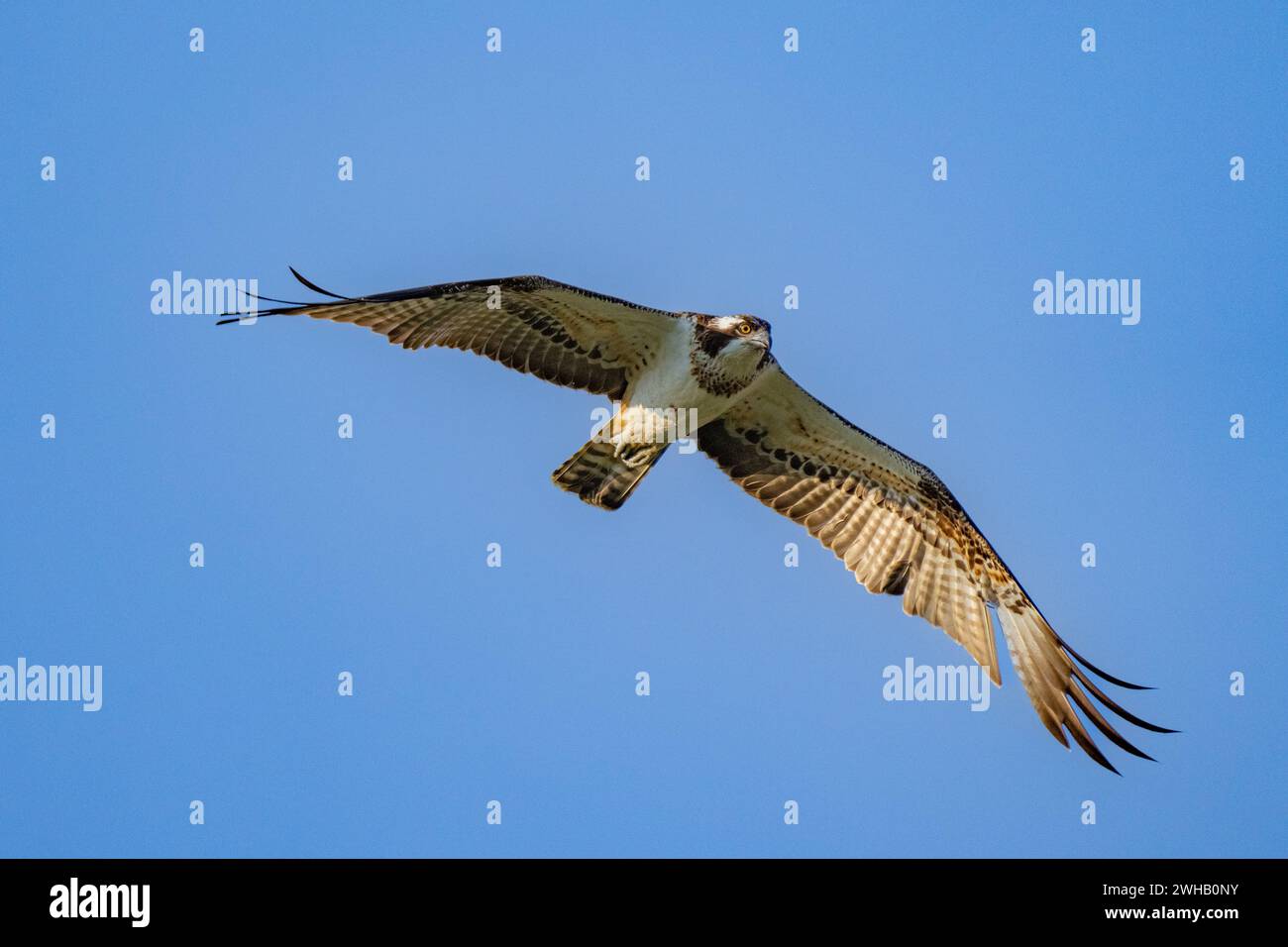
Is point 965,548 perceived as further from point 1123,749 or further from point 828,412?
point 1123,749

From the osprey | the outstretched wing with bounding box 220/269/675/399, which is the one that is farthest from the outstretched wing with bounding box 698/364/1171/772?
the outstretched wing with bounding box 220/269/675/399

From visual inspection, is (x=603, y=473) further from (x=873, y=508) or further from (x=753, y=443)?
(x=873, y=508)

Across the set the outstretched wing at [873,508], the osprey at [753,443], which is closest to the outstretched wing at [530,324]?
the osprey at [753,443]

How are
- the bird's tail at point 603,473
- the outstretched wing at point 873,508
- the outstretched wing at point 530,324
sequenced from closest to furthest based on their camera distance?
the outstretched wing at point 530,324 < the bird's tail at point 603,473 < the outstretched wing at point 873,508

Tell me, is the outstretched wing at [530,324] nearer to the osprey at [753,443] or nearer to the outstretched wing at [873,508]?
A: the osprey at [753,443]

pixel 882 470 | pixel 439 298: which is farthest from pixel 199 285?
pixel 882 470

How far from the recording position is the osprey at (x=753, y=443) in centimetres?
1148

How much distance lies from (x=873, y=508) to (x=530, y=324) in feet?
11.2

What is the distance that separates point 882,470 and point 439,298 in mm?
4103

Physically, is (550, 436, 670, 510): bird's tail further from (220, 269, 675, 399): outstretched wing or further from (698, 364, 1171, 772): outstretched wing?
(698, 364, 1171, 772): outstretched wing

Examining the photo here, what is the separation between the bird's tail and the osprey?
0.4 inches

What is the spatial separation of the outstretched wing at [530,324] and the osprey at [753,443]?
0.01 m

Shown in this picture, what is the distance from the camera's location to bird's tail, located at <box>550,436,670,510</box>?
39.1 feet

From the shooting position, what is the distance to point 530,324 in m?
11.9
